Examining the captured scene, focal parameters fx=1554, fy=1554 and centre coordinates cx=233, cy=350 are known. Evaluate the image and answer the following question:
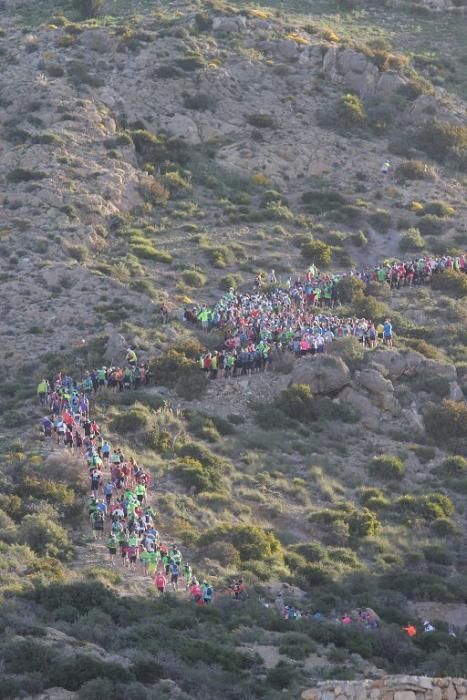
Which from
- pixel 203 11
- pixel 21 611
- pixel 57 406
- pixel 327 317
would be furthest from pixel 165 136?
pixel 21 611

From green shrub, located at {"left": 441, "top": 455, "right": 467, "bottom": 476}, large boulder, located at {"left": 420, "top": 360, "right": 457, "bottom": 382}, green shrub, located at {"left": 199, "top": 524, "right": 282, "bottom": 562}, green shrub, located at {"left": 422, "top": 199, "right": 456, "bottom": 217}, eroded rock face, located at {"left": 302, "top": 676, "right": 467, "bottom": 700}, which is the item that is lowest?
green shrub, located at {"left": 422, "top": 199, "right": 456, "bottom": 217}

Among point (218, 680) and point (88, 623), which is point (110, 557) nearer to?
point (88, 623)

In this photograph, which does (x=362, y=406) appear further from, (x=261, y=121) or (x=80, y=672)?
(x=261, y=121)

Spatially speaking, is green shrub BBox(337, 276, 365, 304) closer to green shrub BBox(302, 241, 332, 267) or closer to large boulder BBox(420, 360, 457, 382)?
green shrub BBox(302, 241, 332, 267)

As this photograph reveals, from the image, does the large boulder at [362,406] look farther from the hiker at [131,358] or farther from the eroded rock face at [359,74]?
the eroded rock face at [359,74]

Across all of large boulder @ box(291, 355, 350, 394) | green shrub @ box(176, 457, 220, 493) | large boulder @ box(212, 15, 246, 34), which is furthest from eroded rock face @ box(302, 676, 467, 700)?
large boulder @ box(212, 15, 246, 34)
